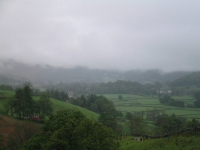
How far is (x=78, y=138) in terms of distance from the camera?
86.1 ft

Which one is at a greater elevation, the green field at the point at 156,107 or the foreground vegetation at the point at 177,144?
the foreground vegetation at the point at 177,144

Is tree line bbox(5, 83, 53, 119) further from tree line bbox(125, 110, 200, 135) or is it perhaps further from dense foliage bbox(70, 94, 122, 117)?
dense foliage bbox(70, 94, 122, 117)

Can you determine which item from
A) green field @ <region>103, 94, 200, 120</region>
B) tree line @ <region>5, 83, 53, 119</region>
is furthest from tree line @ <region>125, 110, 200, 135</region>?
tree line @ <region>5, 83, 53, 119</region>

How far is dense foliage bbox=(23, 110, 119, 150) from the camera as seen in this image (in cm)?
2400

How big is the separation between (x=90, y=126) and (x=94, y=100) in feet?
331

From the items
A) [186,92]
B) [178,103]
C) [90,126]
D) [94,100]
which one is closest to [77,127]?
[90,126]

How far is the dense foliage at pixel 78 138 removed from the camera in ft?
78.7

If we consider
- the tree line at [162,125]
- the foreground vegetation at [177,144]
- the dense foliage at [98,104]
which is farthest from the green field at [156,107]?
the foreground vegetation at [177,144]

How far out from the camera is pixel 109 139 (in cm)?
2442

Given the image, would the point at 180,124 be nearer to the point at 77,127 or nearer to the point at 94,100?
the point at 77,127

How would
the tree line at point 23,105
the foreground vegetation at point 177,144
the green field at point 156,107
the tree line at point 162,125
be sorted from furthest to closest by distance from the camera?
the green field at point 156,107
the tree line at point 23,105
the tree line at point 162,125
the foreground vegetation at point 177,144

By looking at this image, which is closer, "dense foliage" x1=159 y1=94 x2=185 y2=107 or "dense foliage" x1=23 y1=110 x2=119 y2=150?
"dense foliage" x1=23 y1=110 x2=119 y2=150

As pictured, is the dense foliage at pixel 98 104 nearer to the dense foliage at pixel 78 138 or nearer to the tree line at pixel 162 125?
the tree line at pixel 162 125

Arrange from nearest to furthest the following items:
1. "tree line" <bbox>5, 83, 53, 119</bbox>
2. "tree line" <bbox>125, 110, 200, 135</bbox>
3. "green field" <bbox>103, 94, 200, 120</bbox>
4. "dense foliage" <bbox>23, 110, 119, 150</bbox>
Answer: "dense foliage" <bbox>23, 110, 119, 150</bbox>
"tree line" <bbox>125, 110, 200, 135</bbox>
"tree line" <bbox>5, 83, 53, 119</bbox>
"green field" <bbox>103, 94, 200, 120</bbox>
